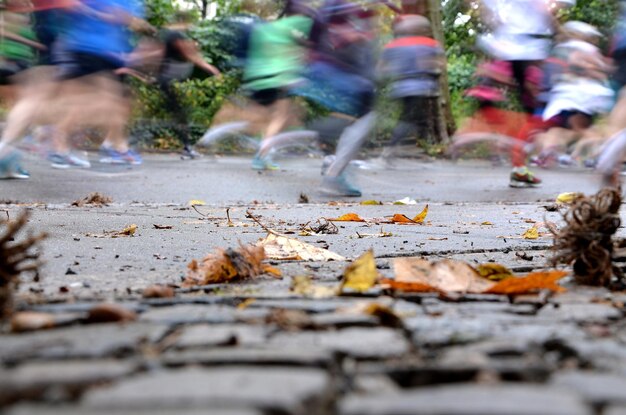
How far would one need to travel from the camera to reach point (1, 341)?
1.52 m

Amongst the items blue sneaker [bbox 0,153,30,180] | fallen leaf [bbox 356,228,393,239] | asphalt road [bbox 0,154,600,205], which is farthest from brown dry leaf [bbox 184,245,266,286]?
blue sneaker [bbox 0,153,30,180]

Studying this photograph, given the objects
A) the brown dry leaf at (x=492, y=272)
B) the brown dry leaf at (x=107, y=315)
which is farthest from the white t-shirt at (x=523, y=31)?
the brown dry leaf at (x=107, y=315)

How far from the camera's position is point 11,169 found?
755 cm

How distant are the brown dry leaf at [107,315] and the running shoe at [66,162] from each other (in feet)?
25.0

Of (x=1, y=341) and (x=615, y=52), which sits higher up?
(x=615, y=52)

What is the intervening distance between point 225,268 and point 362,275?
18.4 inches

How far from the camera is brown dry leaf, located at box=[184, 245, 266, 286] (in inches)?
91.6

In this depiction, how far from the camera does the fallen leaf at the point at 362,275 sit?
6.82 ft

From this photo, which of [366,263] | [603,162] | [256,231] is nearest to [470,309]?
[366,263]

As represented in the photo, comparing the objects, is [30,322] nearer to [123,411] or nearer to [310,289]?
→ [123,411]

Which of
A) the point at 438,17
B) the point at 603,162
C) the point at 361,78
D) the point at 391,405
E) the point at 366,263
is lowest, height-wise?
the point at 391,405

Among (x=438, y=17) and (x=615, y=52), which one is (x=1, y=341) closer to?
(x=615, y=52)

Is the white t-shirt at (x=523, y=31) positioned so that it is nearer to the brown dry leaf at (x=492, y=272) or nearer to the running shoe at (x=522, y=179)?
the running shoe at (x=522, y=179)

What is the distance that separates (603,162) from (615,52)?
1.25 metres
